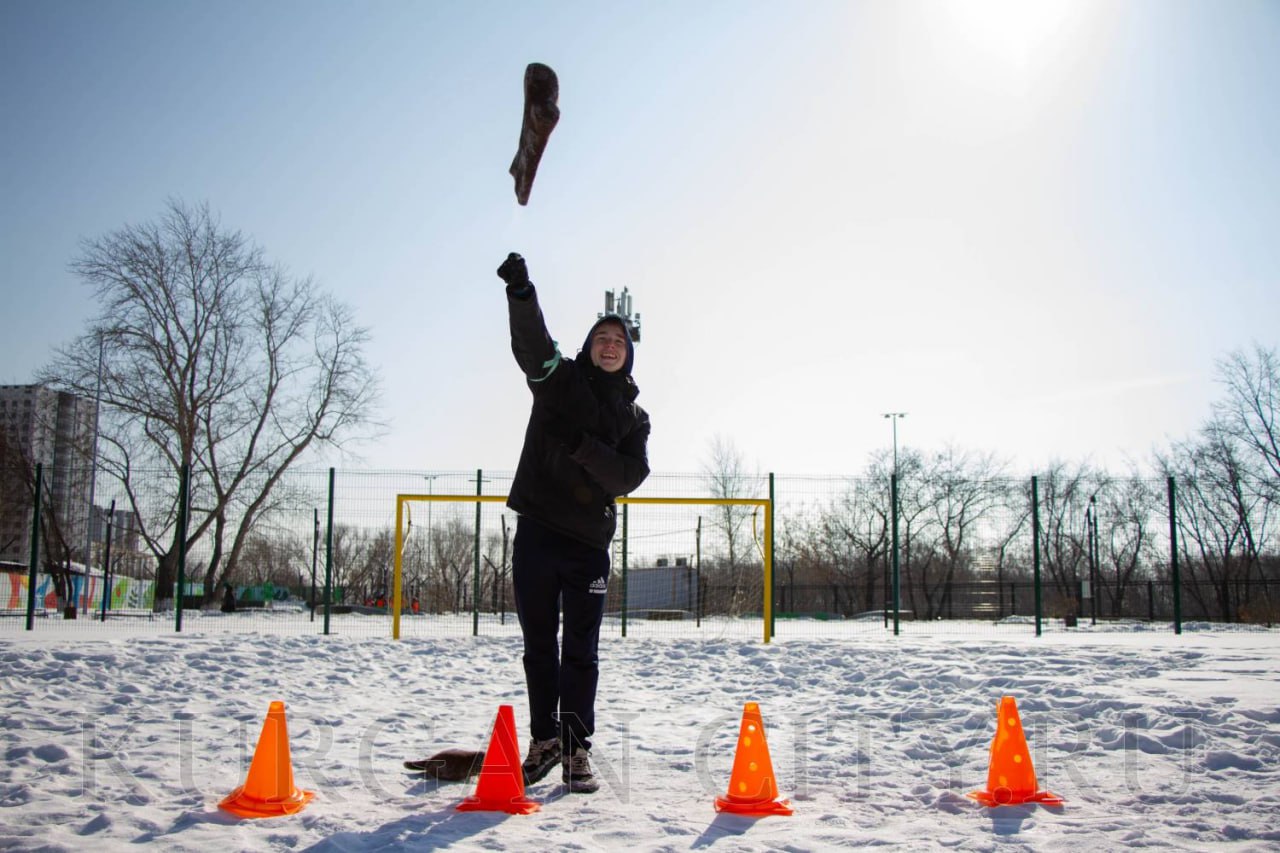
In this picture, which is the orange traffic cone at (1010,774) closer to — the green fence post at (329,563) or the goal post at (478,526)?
the goal post at (478,526)

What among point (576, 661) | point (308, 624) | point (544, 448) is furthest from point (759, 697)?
point (308, 624)

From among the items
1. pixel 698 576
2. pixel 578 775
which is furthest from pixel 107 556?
pixel 578 775

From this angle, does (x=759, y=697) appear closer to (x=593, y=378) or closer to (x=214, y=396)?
(x=593, y=378)

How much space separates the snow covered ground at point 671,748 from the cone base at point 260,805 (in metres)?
0.05

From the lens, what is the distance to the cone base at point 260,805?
9.75 feet

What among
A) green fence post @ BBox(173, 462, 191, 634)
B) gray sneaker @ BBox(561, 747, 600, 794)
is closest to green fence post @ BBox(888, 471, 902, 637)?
gray sneaker @ BBox(561, 747, 600, 794)

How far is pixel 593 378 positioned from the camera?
369 centimetres

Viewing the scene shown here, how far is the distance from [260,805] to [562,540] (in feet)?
4.72

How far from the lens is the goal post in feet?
36.8

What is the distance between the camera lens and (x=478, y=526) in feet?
39.9

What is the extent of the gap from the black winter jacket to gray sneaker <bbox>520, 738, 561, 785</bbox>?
2.71 ft

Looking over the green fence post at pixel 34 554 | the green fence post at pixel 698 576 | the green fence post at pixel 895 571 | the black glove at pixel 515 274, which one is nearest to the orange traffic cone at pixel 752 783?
the black glove at pixel 515 274

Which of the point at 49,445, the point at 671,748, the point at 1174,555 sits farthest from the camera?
the point at 49,445

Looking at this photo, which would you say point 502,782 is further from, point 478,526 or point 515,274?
point 478,526
